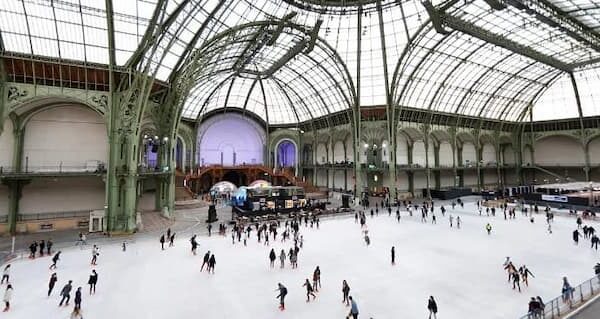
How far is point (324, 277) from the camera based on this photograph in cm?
1561

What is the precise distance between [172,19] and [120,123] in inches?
417

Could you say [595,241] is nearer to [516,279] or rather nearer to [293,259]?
[516,279]

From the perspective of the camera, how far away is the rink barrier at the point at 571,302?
35.7ft

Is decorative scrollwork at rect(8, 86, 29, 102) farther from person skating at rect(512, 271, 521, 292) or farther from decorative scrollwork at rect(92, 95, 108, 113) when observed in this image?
person skating at rect(512, 271, 521, 292)

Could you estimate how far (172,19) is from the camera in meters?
25.8

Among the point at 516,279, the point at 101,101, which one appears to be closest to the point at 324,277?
the point at 516,279

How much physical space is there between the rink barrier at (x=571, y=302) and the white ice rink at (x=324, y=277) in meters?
0.86

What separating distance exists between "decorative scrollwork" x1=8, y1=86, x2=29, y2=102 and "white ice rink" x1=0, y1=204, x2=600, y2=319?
13.5 meters

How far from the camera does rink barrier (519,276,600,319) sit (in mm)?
10867

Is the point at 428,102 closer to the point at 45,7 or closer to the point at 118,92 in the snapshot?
the point at 118,92

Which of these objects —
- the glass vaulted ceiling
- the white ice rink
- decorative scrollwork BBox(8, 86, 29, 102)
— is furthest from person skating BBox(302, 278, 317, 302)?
decorative scrollwork BBox(8, 86, 29, 102)

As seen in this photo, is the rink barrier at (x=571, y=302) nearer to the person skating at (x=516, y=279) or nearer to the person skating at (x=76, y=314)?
the person skating at (x=516, y=279)

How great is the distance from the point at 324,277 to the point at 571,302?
10.7 m

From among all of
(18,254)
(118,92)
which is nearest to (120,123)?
(118,92)
